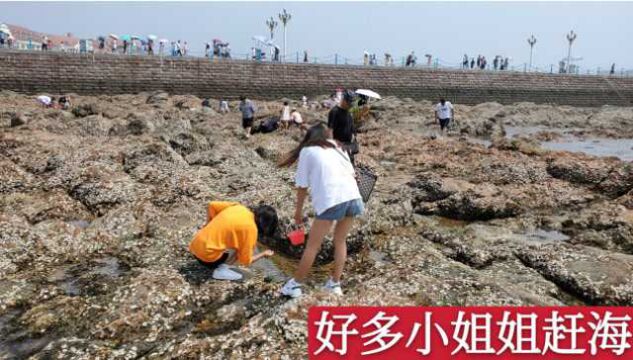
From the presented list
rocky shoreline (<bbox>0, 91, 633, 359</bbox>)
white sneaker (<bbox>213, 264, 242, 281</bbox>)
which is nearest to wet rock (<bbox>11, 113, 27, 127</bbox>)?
rocky shoreline (<bbox>0, 91, 633, 359</bbox>)

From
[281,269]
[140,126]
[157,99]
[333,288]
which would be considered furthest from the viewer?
[157,99]

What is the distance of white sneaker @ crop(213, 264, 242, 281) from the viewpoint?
697cm

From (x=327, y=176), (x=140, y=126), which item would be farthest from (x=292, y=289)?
(x=140, y=126)

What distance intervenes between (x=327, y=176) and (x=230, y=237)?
179 centimetres

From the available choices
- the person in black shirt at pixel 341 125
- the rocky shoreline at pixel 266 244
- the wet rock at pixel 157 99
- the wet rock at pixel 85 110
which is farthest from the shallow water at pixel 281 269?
the wet rock at pixel 157 99

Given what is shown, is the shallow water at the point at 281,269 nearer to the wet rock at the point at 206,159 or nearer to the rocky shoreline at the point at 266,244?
the rocky shoreline at the point at 266,244

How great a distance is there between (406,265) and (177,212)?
484cm

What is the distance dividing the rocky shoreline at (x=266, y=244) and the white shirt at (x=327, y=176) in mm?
1219

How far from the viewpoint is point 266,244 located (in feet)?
30.0

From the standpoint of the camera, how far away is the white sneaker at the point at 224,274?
22.9 ft

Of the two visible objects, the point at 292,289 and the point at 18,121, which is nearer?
the point at 292,289

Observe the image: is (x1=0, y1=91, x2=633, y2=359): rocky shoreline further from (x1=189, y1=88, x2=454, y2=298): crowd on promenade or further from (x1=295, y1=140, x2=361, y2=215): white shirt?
(x1=295, y1=140, x2=361, y2=215): white shirt

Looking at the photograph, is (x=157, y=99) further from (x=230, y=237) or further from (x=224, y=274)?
(x=230, y=237)
